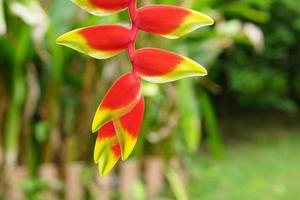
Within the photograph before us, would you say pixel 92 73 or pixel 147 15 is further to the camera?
pixel 92 73

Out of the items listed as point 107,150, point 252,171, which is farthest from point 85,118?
point 107,150

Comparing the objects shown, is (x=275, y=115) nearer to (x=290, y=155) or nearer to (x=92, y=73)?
(x=290, y=155)

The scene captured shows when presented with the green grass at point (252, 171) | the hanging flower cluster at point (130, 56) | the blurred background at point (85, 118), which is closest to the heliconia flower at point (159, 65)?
the hanging flower cluster at point (130, 56)

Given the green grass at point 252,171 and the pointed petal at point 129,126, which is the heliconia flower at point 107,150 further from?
the green grass at point 252,171

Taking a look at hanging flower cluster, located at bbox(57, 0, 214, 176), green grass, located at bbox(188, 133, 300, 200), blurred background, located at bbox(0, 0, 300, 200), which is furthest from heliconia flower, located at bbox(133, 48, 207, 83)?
green grass, located at bbox(188, 133, 300, 200)

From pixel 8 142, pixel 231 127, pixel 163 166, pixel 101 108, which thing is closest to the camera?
pixel 101 108

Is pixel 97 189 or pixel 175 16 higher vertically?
pixel 175 16

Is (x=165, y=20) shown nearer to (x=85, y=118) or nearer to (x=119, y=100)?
(x=119, y=100)

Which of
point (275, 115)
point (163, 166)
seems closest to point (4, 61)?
point (163, 166)

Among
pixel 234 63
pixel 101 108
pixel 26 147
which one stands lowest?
pixel 234 63
